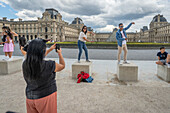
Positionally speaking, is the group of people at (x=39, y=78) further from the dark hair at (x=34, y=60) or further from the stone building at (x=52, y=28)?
the stone building at (x=52, y=28)

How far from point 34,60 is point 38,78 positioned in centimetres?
22

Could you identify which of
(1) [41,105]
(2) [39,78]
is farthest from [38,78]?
(1) [41,105]

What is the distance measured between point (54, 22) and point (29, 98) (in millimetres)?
65486

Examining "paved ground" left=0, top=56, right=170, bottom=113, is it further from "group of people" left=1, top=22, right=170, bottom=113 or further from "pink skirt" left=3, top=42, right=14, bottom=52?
"pink skirt" left=3, top=42, right=14, bottom=52

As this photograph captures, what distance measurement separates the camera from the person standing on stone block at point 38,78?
4.43 feet

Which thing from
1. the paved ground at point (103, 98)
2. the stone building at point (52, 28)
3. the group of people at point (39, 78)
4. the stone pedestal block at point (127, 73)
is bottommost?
the paved ground at point (103, 98)

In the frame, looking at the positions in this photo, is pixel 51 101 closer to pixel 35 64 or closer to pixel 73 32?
pixel 35 64

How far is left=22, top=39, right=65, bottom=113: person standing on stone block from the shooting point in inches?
53.2

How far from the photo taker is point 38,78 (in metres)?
Answer: 1.41

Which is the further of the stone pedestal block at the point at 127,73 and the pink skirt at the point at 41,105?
the stone pedestal block at the point at 127,73

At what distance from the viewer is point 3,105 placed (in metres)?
2.95

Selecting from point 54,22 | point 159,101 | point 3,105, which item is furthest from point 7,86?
point 54,22

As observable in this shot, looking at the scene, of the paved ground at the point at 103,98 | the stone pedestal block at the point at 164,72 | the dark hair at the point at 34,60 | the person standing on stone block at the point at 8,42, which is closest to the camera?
the dark hair at the point at 34,60

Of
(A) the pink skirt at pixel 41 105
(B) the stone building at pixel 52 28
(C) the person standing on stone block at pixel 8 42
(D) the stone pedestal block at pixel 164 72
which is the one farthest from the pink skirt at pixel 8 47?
(B) the stone building at pixel 52 28
